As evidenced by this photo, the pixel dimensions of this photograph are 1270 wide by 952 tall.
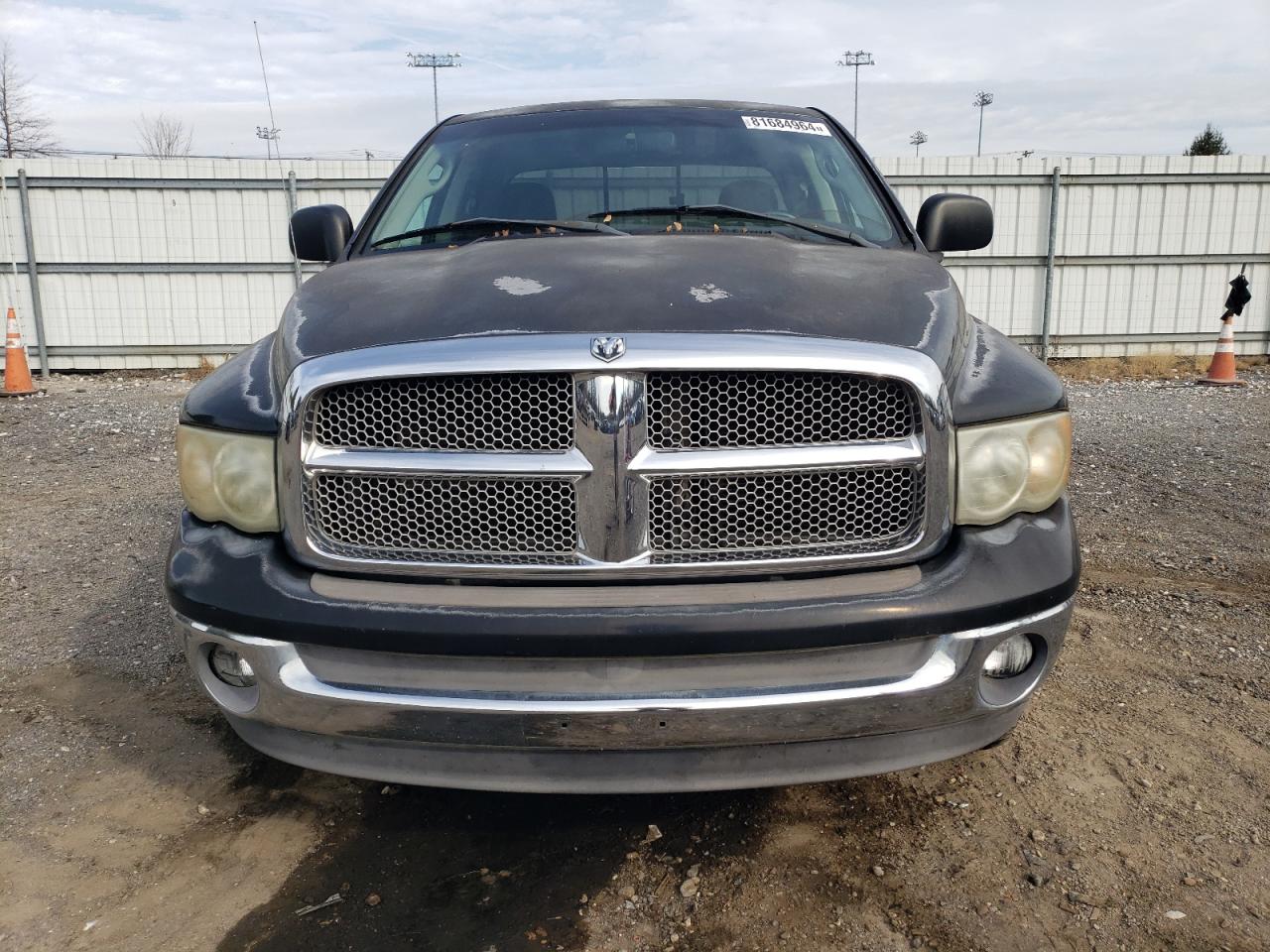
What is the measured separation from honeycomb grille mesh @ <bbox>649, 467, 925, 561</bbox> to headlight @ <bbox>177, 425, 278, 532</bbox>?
823 millimetres

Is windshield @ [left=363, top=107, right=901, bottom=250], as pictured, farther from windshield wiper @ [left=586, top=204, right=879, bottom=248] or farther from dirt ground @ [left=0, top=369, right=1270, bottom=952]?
dirt ground @ [left=0, top=369, right=1270, bottom=952]

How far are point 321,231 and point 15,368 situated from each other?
9.84 meters

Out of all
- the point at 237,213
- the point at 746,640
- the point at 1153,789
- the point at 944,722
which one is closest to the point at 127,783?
the point at 746,640

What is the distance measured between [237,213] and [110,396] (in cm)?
340

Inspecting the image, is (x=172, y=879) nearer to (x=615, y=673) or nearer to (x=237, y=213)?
(x=615, y=673)

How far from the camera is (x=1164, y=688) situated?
3.08 metres

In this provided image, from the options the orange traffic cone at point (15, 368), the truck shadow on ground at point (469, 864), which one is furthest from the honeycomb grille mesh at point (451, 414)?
the orange traffic cone at point (15, 368)

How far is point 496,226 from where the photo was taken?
296 cm

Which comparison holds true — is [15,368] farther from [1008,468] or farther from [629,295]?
[1008,468]

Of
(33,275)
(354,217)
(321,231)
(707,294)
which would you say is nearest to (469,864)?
(707,294)

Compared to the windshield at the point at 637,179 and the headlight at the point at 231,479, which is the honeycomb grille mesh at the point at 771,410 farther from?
the windshield at the point at 637,179

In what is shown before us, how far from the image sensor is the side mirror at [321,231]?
333 cm

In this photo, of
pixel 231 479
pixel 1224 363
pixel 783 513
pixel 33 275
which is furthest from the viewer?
pixel 33 275

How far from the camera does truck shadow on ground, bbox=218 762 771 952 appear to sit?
202cm
